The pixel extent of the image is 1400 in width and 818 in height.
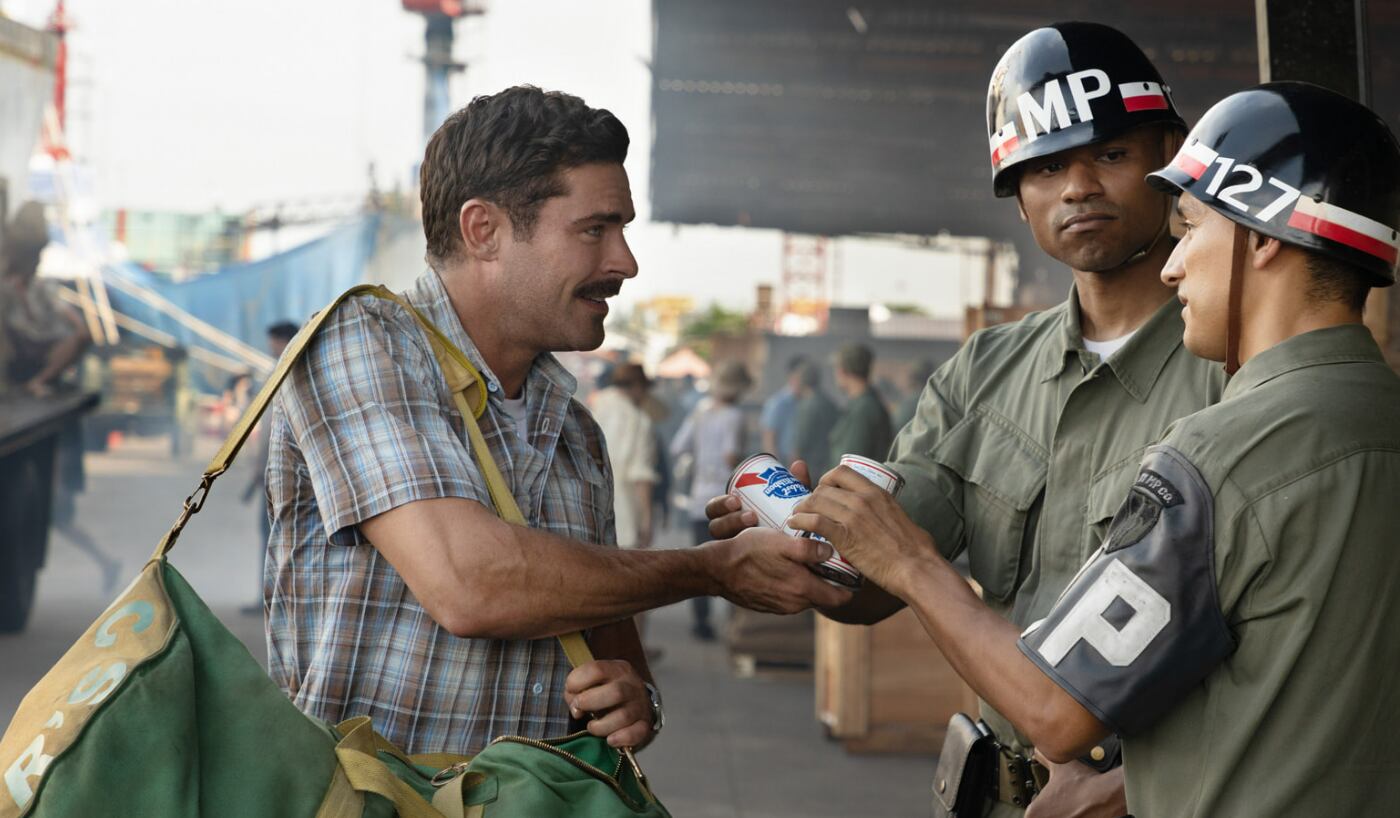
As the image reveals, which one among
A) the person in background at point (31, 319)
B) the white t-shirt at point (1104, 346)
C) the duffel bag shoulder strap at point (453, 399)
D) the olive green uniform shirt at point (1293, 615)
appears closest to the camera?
the olive green uniform shirt at point (1293, 615)

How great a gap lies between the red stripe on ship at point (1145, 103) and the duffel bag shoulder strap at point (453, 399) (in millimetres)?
1271

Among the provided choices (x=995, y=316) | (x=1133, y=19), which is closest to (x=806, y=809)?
(x=995, y=316)

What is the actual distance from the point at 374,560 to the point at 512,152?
78 centimetres

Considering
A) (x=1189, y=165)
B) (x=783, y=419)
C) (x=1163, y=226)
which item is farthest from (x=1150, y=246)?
(x=783, y=419)

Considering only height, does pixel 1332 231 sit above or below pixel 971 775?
above

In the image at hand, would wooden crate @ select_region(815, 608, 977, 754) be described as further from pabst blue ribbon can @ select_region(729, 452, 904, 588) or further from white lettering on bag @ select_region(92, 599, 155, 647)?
white lettering on bag @ select_region(92, 599, 155, 647)

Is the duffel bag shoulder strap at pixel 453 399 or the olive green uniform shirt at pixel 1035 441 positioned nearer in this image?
the duffel bag shoulder strap at pixel 453 399

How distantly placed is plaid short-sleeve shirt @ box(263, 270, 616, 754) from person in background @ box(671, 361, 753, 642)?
8.95 meters

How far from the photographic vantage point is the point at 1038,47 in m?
2.78

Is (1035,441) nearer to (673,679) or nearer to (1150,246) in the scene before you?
(1150,246)

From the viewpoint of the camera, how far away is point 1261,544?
1.84 metres

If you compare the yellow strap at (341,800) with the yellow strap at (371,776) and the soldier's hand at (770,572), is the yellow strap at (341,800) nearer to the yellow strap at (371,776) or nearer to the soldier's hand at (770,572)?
the yellow strap at (371,776)

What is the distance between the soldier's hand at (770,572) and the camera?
8.96ft

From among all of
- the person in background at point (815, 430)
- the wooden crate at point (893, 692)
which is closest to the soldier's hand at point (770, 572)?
the wooden crate at point (893, 692)
